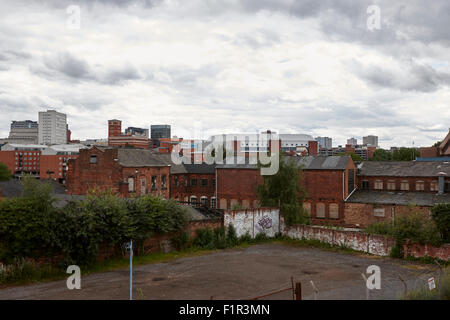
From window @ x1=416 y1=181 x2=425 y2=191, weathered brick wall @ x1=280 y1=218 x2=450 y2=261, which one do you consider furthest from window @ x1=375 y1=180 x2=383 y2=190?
weathered brick wall @ x1=280 y1=218 x2=450 y2=261

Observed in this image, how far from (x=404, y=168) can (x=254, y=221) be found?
69.3ft

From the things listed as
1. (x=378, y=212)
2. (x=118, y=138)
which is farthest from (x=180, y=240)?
(x=118, y=138)

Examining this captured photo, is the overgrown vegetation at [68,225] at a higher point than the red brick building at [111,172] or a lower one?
lower

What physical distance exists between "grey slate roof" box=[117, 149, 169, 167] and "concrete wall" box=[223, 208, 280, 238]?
16912 mm

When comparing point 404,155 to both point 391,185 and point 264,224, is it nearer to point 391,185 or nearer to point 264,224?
point 391,185

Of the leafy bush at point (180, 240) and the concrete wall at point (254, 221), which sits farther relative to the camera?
the concrete wall at point (254, 221)

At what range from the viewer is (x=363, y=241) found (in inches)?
1048

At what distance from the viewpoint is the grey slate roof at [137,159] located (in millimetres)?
42256

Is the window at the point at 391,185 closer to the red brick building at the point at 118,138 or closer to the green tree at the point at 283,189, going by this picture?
the green tree at the point at 283,189

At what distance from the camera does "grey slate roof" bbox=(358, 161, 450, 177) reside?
3975 cm

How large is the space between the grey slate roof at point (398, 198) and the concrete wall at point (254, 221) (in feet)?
40.0

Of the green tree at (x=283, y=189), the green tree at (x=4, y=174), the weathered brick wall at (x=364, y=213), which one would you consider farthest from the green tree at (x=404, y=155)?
the green tree at (x=4, y=174)
